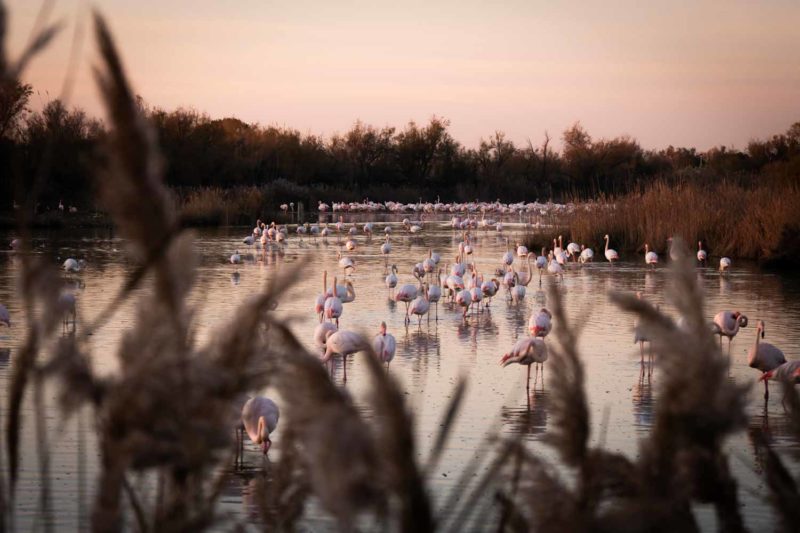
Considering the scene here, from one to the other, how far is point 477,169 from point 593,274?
44.5 metres

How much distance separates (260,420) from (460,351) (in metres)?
4.65

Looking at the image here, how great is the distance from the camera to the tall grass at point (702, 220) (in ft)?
66.7

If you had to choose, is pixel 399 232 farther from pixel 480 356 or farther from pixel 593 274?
pixel 480 356

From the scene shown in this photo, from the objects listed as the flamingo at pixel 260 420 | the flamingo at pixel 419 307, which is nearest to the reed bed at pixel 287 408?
the flamingo at pixel 260 420

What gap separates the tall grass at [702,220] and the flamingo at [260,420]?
53.9 ft

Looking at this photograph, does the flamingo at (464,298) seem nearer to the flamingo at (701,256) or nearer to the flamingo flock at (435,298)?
the flamingo flock at (435,298)

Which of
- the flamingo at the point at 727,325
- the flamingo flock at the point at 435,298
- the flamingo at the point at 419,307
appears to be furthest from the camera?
the flamingo at the point at 419,307

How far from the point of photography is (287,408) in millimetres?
903

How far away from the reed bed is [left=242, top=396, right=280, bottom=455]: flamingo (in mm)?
4770

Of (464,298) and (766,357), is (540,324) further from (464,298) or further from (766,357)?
(464,298)

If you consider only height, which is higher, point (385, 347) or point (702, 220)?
point (702, 220)

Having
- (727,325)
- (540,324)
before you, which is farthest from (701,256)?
(540,324)

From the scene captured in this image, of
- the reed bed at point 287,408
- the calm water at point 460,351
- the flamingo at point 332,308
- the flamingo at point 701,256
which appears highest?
the reed bed at point 287,408

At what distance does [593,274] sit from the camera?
1844 cm
